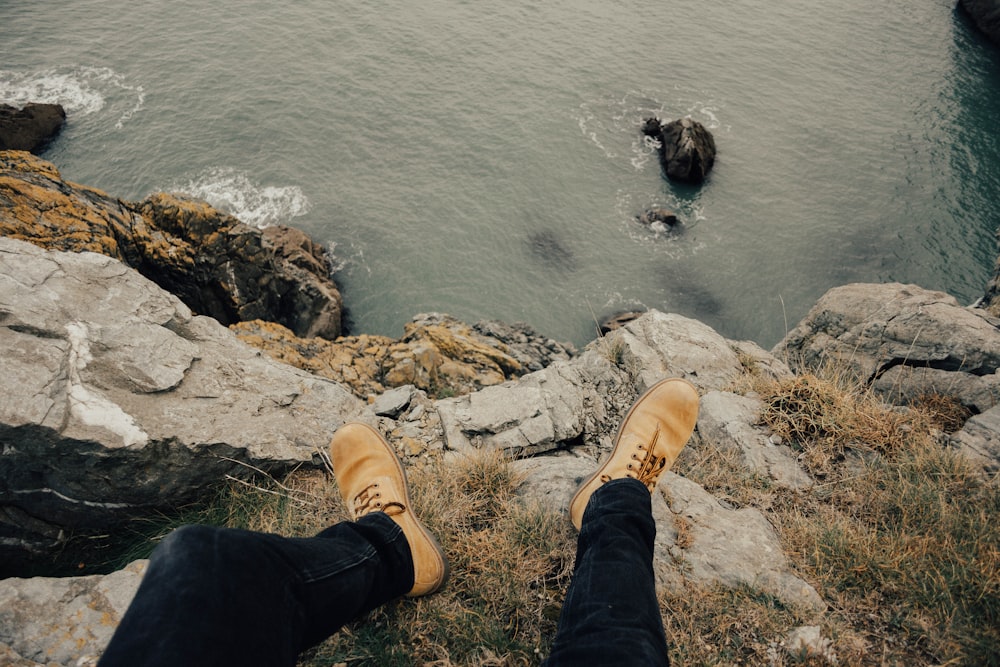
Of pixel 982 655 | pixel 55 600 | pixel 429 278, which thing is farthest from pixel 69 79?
pixel 982 655

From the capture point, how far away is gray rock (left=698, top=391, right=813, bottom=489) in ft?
15.3

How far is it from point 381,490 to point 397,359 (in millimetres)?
7010

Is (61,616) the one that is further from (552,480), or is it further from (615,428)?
(615,428)

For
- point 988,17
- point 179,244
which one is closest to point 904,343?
point 179,244

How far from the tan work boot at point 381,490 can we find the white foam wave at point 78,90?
29094 mm

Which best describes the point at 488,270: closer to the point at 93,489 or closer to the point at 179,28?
the point at 93,489

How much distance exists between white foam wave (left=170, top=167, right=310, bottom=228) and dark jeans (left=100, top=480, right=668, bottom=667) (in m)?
20.4

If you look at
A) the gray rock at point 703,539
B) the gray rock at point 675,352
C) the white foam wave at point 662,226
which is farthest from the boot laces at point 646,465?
the white foam wave at point 662,226

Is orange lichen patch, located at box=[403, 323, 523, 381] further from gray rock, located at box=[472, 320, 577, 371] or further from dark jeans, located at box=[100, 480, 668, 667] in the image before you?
dark jeans, located at box=[100, 480, 668, 667]

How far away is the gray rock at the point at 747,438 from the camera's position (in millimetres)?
4672

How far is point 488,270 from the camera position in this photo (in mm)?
19969

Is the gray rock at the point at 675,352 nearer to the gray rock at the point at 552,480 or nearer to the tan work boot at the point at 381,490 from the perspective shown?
the gray rock at the point at 552,480

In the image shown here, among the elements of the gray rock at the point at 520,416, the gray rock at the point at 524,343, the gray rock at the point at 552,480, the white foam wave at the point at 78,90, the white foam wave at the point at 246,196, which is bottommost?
the gray rock at the point at 524,343

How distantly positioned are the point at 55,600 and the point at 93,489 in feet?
3.12
